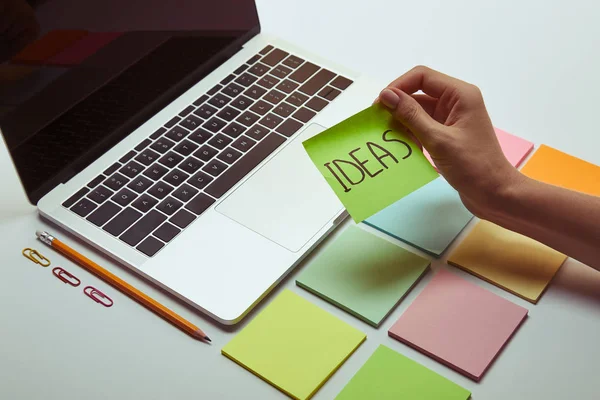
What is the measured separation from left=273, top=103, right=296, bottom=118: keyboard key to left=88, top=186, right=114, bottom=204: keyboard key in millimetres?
308

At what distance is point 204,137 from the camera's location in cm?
122

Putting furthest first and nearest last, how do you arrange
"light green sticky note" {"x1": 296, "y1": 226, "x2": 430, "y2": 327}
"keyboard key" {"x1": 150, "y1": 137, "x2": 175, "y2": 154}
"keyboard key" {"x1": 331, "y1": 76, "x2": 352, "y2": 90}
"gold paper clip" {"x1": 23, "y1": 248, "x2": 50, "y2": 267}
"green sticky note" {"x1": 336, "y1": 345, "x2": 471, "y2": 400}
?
"keyboard key" {"x1": 331, "y1": 76, "x2": 352, "y2": 90}, "keyboard key" {"x1": 150, "y1": 137, "x2": 175, "y2": 154}, "gold paper clip" {"x1": 23, "y1": 248, "x2": 50, "y2": 267}, "light green sticky note" {"x1": 296, "y1": 226, "x2": 430, "y2": 327}, "green sticky note" {"x1": 336, "y1": 345, "x2": 471, "y2": 400}

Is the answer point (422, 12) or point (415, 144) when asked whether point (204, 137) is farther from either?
point (422, 12)

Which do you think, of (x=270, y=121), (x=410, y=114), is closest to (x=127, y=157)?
(x=270, y=121)

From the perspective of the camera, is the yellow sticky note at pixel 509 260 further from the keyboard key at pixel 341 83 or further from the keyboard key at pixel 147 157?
the keyboard key at pixel 147 157

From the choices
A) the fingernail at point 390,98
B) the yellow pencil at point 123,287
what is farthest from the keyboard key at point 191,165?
the fingernail at point 390,98

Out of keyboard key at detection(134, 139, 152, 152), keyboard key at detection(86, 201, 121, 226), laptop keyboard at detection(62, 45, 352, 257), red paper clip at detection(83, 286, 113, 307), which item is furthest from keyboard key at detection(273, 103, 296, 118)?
red paper clip at detection(83, 286, 113, 307)

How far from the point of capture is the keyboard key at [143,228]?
3.53ft

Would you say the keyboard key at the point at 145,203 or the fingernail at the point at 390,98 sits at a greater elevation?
the fingernail at the point at 390,98

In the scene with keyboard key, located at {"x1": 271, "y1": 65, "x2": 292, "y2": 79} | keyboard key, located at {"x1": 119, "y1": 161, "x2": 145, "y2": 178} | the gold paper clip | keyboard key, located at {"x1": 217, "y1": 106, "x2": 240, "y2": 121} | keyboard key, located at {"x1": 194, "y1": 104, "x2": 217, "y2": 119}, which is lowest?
the gold paper clip

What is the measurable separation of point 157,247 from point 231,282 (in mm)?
125

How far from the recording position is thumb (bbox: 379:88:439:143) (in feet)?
3.31

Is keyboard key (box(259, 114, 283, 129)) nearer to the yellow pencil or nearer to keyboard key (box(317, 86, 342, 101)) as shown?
keyboard key (box(317, 86, 342, 101))

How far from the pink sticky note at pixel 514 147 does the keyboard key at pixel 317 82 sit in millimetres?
231
